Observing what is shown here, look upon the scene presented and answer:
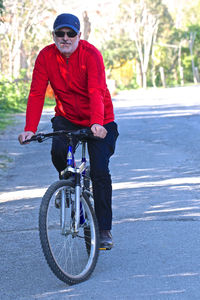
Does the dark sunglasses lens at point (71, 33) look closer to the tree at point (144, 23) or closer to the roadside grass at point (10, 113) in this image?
the roadside grass at point (10, 113)

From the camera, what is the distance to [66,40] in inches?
205

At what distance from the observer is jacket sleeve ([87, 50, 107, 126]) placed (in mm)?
5121

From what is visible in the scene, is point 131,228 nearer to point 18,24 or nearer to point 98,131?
point 98,131

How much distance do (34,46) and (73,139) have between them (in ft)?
119

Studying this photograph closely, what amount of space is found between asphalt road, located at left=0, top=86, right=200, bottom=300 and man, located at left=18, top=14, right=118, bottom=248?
0.47m

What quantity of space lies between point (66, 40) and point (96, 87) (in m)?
0.38

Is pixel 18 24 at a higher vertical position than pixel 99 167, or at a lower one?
lower

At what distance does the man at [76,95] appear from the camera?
5215mm

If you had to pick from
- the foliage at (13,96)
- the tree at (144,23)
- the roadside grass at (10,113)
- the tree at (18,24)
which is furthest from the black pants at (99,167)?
the tree at (144,23)

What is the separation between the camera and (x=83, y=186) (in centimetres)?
526

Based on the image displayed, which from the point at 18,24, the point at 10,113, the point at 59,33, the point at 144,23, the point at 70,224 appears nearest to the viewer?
the point at 70,224

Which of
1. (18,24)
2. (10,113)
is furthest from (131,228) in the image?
(18,24)

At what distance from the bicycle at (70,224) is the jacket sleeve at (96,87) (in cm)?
14

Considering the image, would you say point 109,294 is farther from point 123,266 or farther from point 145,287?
point 123,266
